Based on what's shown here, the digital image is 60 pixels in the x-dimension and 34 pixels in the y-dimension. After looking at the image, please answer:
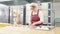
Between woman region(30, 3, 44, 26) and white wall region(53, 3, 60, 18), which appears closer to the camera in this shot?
woman region(30, 3, 44, 26)

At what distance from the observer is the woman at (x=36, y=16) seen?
1.18m

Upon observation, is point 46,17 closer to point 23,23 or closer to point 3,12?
point 23,23

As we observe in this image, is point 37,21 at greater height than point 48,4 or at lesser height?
lesser

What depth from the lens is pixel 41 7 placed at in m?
1.19

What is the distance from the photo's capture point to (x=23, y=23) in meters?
1.24

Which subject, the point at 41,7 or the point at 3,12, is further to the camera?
the point at 3,12

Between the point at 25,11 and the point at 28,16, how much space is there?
0.06 meters

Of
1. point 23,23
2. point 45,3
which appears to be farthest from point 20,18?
point 45,3

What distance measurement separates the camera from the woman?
1182 mm

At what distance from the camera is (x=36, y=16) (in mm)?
1186

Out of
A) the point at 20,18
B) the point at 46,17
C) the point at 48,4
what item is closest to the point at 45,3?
the point at 48,4

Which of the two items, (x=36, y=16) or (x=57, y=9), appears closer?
(x=36, y=16)

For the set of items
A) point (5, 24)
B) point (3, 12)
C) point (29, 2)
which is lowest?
point (5, 24)

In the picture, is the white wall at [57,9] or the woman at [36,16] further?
the white wall at [57,9]
